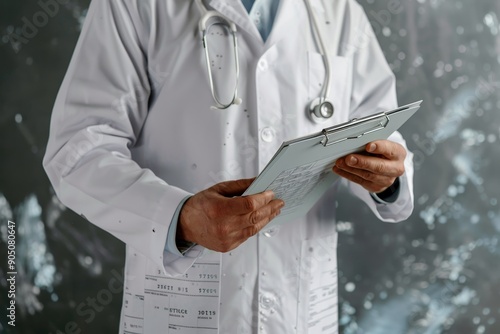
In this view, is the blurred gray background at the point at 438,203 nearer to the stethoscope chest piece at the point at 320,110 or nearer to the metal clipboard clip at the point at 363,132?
the stethoscope chest piece at the point at 320,110

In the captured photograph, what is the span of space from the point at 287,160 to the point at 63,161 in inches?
14.4

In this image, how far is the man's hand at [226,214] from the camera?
70 cm

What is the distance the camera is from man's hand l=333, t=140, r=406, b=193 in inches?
32.0

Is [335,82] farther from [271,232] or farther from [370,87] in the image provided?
[271,232]

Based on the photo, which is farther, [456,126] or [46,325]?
[456,126]

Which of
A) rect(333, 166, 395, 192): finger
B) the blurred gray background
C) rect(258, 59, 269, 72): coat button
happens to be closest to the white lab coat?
rect(258, 59, 269, 72): coat button

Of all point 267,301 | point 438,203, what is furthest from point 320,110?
point 438,203

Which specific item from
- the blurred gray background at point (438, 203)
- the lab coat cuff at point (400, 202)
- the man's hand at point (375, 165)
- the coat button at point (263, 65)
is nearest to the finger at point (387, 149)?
the man's hand at point (375, 165)

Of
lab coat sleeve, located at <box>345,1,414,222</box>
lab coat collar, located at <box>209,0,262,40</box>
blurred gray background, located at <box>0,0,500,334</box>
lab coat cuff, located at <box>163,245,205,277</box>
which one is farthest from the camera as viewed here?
blurred gray background, located at <box>0,0,500,334</box>

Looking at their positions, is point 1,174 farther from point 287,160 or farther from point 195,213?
point 287,160

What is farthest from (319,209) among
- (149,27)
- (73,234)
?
(73,234)

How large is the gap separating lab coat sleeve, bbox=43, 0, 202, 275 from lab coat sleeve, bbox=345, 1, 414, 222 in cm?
39

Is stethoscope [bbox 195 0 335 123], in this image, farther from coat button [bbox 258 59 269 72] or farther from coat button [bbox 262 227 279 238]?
coat button [bbox 262 227 279 238]

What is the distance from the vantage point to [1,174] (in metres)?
1.33
